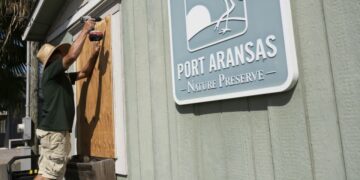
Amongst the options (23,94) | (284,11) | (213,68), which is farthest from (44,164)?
(23,94)

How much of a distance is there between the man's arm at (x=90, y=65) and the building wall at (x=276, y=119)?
0.85 meters

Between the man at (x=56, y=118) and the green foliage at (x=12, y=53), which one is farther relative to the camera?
the green foliage at (x=12, y=53)

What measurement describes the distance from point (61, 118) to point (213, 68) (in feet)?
5.83

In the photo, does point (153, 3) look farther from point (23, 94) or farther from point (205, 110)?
point (23, 94)

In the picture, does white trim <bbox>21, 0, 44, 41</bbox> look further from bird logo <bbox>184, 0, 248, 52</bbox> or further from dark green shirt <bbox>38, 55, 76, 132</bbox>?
bird logo <bbox>184, 0, 248, 52</bbox>

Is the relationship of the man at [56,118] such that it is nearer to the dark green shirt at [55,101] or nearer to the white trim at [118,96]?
the dark green shirt at [55,101]

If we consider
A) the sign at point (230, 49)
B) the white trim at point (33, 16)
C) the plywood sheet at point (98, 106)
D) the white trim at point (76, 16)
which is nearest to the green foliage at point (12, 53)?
the white trim at point (33, 16)

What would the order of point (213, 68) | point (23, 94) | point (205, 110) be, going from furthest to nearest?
point (23, 94), point (205, 110), point (213, 68)

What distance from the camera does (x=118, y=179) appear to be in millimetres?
2912

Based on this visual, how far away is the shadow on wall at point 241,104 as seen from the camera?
1559 millimetres

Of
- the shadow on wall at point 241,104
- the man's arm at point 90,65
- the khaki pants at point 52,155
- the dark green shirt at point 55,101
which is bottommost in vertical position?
the khaki pants at point 52,155

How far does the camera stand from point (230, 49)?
1757mm

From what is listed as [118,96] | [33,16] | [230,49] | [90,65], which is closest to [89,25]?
[90,65]

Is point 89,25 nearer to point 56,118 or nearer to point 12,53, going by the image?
point 56,118
